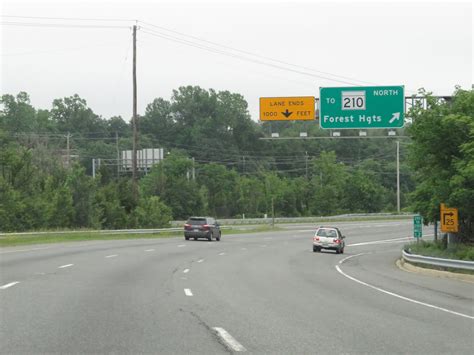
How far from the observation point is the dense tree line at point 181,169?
57438 millimetres

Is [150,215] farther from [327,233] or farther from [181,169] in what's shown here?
[181,169]

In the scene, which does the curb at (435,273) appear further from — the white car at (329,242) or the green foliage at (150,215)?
the green foliage at (150,215)

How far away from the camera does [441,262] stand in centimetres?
2662

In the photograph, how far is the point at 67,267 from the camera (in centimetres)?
2392

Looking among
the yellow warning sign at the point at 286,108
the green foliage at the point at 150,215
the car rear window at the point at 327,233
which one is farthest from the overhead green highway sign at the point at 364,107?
the green foliage at the point at 150,215

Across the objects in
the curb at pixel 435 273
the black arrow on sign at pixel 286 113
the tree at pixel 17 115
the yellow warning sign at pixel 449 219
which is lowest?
the curb at pixel 435 273

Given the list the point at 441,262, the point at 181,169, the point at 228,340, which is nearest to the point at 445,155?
the point at 441,262

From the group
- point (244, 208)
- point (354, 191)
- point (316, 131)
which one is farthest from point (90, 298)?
point (316, 131)

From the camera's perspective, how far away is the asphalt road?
10.2 metres

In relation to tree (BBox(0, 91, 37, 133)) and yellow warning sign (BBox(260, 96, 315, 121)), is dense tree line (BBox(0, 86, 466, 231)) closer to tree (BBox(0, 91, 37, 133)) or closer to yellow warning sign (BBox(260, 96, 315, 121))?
tree (BBox(0, 91, 37, 133))

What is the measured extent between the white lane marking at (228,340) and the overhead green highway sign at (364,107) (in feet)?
78.9

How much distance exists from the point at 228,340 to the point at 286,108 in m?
25.9

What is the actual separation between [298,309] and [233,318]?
1982 mm

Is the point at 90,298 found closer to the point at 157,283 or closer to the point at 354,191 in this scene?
the point at 157,283
